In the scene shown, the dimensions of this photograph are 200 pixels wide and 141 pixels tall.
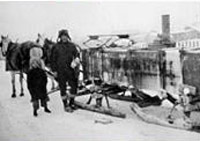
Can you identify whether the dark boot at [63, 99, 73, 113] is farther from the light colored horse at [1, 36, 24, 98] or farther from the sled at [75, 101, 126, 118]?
the light colored horse at [1, 36, 24, 98]

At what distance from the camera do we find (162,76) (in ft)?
5.90

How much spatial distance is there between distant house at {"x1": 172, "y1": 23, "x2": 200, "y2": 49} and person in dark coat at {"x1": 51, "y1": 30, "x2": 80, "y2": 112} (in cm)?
58

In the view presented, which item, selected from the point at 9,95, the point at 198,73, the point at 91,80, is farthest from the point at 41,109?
the point at 198,73

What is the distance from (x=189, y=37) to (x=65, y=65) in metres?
0.73

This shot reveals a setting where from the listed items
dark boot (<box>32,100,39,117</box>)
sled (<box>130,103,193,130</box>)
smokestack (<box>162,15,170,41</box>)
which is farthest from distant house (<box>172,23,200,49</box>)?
dark boot (<box>32,100,39,117</box>)

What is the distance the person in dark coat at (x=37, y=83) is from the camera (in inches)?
79.0

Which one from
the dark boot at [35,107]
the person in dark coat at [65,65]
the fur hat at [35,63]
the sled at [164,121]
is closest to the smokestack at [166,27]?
the sled at [164,121]

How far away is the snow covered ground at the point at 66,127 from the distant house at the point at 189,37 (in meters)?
0.42

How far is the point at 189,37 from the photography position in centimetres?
184

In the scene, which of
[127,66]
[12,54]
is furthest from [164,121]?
[12,54]

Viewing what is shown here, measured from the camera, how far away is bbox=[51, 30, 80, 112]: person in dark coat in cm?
218

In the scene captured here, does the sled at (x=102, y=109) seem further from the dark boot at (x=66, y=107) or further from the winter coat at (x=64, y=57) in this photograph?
the winter coat at (x=64, y=57)

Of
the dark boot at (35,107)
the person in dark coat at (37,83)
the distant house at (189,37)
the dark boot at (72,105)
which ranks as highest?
the distant house at (189,37)

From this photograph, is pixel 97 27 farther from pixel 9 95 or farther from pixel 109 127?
pixel 9 95
